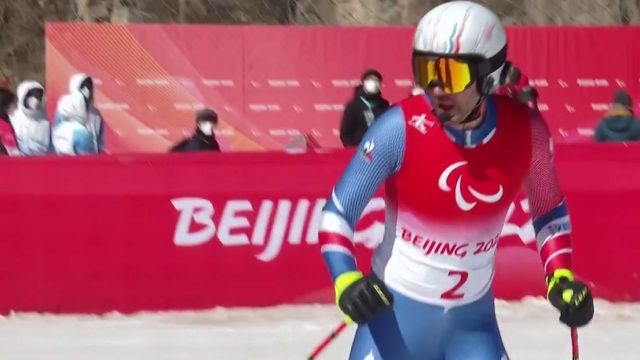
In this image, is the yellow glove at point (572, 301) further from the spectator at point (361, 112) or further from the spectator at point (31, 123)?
the spectator at point (31, 123)

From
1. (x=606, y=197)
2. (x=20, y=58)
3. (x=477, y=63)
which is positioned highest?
(x=477, y=63)

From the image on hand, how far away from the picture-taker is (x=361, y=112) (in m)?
11.3

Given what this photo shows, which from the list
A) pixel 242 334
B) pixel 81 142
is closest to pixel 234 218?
pixel 242 334

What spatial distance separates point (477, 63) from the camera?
395 cm

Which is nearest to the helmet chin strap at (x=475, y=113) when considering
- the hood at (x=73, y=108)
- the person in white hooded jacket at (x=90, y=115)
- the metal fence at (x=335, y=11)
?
the hood at (x=73, y=108)

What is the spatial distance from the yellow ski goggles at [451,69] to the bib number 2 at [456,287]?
0.57m

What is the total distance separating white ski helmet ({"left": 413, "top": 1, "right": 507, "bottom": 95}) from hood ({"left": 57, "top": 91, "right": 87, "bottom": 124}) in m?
7.15

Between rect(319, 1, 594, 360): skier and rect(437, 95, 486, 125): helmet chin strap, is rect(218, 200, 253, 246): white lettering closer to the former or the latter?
rect(319, 1, 594, 360): skier

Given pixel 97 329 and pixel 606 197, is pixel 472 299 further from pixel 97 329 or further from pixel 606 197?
pixel 606 197

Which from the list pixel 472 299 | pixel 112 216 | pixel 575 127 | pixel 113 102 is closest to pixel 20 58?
pixel 113 102

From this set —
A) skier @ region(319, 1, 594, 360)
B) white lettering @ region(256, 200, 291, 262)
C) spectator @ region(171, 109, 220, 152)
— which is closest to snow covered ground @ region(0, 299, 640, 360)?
white lettering @ region(256, 200, 291, 262)

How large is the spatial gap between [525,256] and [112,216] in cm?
283

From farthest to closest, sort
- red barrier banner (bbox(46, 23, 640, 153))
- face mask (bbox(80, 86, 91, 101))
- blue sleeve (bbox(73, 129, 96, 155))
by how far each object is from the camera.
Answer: red barrier banner (bbox(46, 23, 640, 153)) < face mask (bbox(80, 86, 91, 101)) < blue sleeve (bbox(73, 129, 96, 155))

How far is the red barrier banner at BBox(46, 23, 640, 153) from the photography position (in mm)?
13789
